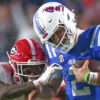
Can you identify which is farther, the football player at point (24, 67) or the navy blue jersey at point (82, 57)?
the football player at point (24, 67)

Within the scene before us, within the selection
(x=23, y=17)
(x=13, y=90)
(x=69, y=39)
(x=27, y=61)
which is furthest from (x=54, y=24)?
(x=23, y=17)

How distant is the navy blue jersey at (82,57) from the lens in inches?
62.5

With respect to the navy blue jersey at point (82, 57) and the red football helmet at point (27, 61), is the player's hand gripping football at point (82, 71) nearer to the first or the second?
the navy blue jersey at point (82, 57)

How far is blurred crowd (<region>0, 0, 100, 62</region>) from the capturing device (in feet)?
8.70

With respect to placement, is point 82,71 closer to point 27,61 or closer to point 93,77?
point 93,77

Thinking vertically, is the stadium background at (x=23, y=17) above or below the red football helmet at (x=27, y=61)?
above

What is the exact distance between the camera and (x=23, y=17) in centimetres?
293

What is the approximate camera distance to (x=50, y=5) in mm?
1722

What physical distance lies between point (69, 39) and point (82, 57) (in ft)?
0.49

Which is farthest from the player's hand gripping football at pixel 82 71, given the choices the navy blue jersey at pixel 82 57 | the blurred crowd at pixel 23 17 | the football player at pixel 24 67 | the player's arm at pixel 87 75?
the blurred crowd at pixel 23 17

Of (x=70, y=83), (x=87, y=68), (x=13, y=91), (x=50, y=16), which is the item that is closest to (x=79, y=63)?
(x=87, y=68)

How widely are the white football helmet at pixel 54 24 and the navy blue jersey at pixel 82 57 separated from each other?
0.06 meters

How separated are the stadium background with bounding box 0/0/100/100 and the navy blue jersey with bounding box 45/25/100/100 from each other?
2.84ft

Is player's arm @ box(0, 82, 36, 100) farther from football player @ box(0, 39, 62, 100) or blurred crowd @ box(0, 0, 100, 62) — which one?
blurred crowd @ box(0, 0, 100, 62)
